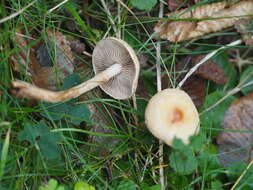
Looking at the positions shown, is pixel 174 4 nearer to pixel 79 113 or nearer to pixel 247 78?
pixel 247 78

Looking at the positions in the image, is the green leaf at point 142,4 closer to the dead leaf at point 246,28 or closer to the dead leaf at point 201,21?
the dead leaf at point 201,21

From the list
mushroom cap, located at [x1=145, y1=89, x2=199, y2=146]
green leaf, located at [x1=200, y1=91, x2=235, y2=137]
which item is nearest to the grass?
green leaf, located at [x1=200, y1=91, x2=235, y2=137]

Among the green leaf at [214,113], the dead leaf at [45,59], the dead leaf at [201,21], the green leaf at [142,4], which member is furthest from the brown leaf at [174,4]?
the dead leaf at [45,59]

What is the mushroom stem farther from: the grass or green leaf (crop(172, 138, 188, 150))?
green leaf (crop(172, 138, 188, 150))

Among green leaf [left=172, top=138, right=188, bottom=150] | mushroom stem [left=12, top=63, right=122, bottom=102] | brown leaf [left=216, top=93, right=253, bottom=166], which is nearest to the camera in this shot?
mushroom stem [left=12, top=63, right=122, bottom=102]

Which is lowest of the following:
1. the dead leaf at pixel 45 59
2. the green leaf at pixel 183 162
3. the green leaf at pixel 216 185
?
the green leaf at pixel 216 185

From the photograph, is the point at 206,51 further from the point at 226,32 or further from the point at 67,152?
the point at 67,152

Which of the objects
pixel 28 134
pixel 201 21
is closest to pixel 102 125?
pixel 28 134
